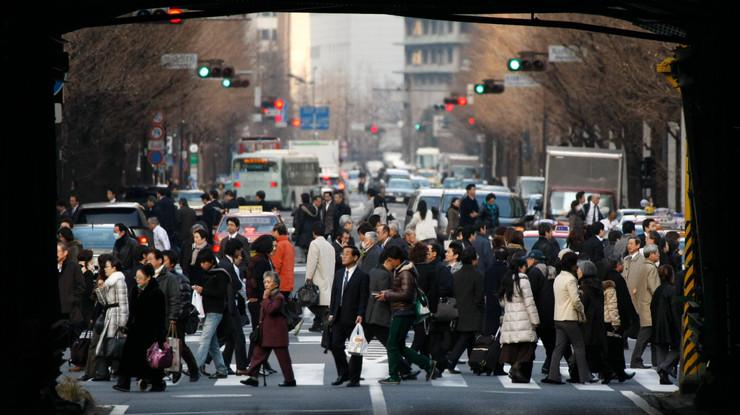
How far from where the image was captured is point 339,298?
18500 mm

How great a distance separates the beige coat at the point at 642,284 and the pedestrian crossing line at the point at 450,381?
7.98 ft

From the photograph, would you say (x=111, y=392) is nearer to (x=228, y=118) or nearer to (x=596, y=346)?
(x=596, y=346)

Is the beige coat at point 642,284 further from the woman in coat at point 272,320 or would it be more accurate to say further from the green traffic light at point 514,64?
the green traffic light at point 514,64

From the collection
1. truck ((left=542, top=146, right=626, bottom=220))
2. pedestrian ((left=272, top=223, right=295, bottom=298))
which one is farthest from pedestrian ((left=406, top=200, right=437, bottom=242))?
truck ((left=542, top=146, right=626, bottom=220))

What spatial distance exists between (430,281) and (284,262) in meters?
4.59

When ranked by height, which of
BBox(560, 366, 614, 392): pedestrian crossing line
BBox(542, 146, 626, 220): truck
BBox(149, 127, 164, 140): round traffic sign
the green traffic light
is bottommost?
BBox(560, 366, 614, 392): pedestrian crossing line

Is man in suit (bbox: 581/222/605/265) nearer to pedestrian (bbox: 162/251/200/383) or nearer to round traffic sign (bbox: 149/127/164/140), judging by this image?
pedestrian (bbox: 162/251/200/383)

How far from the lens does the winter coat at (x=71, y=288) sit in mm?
20297

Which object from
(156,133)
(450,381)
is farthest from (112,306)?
(156,133)

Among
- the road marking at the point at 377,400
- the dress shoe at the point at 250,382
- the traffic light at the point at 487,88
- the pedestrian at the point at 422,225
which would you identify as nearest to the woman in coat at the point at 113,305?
the dress shoe at the point at 250,382

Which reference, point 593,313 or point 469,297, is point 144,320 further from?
point 593,313

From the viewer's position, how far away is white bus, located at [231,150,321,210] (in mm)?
71875

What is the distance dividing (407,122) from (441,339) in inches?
6791

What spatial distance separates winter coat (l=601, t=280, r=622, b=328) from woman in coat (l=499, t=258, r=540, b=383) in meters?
1.06
